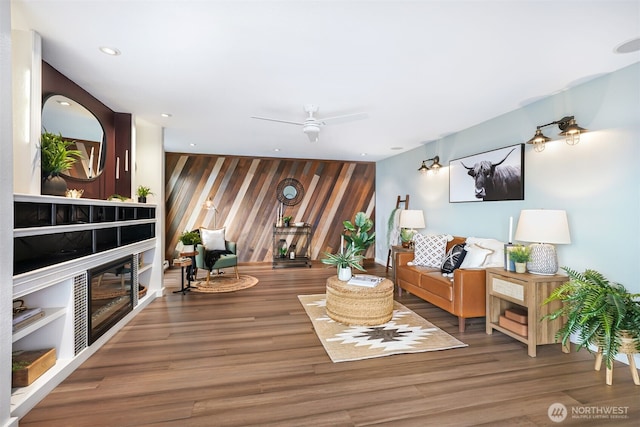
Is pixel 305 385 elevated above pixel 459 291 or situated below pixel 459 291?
below

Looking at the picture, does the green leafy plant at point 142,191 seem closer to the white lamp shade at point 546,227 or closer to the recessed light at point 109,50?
the recessed light at point 109,50

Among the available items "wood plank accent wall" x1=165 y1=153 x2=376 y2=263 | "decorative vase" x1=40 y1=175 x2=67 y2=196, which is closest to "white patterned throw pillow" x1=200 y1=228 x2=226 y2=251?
"wood plank accent wall" x1=165 y1=153 x2=376 y2=263

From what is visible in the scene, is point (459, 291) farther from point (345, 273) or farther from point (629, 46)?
point (629, 46)

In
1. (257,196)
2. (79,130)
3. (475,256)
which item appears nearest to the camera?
(79,130)

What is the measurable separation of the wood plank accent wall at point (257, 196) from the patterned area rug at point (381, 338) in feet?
12.5

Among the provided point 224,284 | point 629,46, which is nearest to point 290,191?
point 224,284

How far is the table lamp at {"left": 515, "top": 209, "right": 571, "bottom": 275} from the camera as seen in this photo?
2.65 metres

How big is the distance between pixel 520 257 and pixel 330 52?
2651 millimetres

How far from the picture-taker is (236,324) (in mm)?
3309

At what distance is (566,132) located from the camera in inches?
112

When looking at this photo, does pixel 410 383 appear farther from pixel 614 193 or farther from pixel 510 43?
pixel 510 43

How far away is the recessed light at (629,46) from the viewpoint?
6.93 feet

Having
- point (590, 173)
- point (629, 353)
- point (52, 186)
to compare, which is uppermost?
point (590, 173)

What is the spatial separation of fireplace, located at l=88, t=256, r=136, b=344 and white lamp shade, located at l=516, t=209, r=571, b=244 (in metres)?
4.07
